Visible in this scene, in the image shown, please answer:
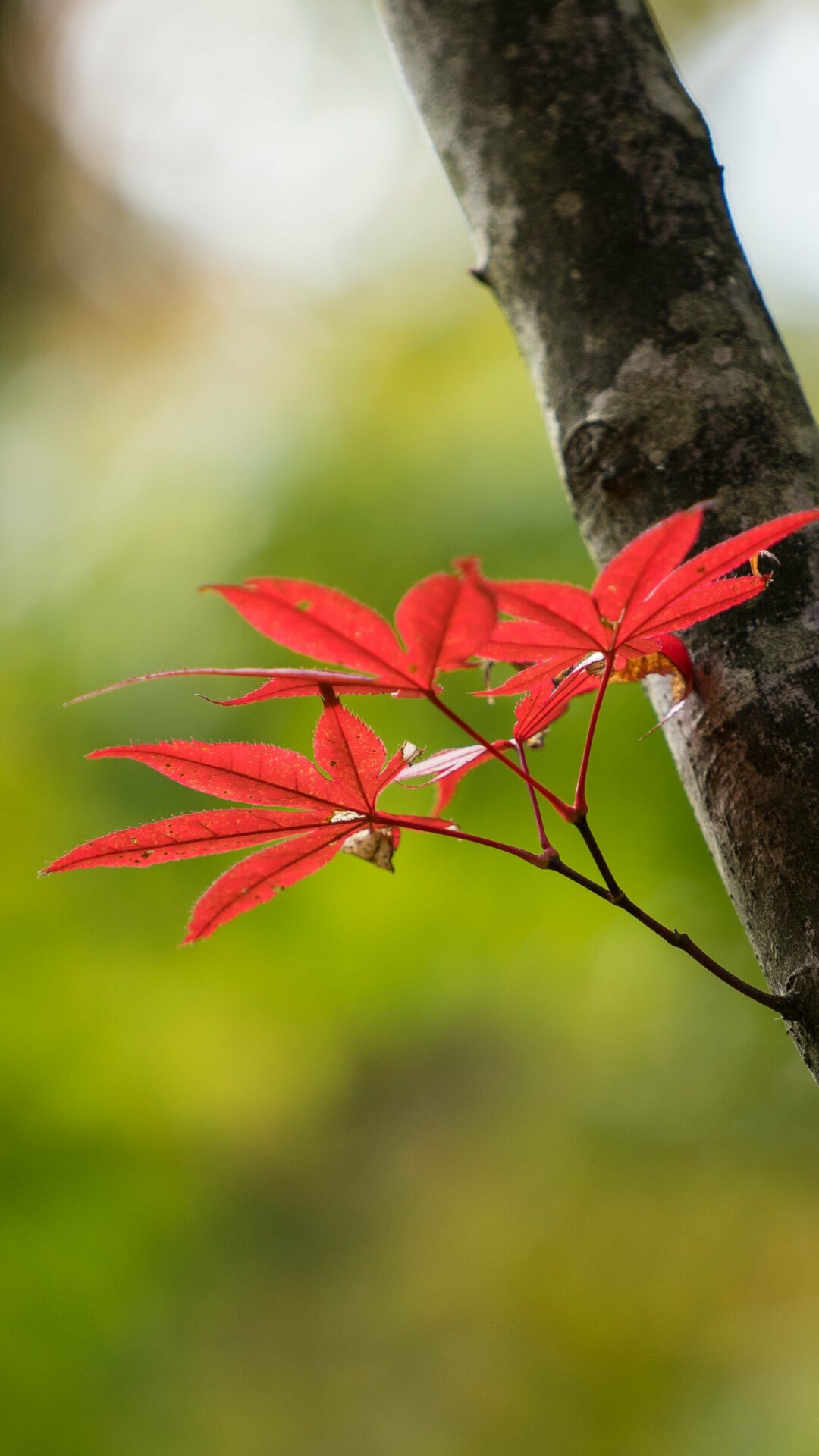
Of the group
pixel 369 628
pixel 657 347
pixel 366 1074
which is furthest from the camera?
pixel 366 1074

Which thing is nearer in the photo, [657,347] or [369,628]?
[369,628]

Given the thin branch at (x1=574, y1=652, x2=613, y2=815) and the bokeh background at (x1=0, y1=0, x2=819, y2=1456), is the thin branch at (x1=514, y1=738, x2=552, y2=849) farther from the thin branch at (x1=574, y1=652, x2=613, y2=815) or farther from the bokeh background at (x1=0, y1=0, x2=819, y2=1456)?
the bokeh background at (x1=0, y1=0, x2=819, y2=1456)

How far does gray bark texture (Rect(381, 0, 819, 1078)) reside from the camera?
36 centimetres

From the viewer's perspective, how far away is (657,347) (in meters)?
0.44

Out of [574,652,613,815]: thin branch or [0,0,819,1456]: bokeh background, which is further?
[0,0,819,1456]: bokeh background

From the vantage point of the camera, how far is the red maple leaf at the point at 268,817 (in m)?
0.34

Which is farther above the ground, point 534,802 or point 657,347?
point 657,347

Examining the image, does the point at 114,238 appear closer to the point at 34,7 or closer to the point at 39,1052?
the point at 34,7

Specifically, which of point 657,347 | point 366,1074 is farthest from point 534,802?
point 366,1074

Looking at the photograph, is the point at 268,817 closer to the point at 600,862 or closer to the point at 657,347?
the point at 600,862

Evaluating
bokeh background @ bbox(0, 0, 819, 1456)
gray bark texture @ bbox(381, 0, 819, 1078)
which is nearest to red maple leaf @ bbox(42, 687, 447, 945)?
gray bark texture @ bbox(381, 0, 819, 1078)

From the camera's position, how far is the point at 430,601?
0.27m

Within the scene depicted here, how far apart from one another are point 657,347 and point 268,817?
0.91 ft

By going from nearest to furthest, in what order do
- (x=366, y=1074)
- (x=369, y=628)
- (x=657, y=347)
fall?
1. (x=369, y=628)
2. (x=657, y=347)
3. (x=366, y=1074)
